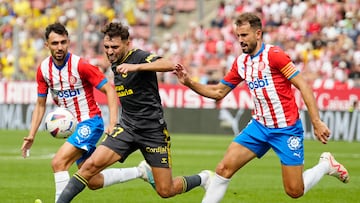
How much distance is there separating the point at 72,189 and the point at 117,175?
1559mm

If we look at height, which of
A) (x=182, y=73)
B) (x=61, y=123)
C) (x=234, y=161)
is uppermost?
(x=182, y=73)

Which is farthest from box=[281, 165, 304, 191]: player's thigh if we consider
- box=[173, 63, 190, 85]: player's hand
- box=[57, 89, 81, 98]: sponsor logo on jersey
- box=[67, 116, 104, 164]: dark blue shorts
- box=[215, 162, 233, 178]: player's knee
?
box=[57, 89, 81, 98]: sponsor logo on jersey

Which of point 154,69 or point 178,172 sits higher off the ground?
point 154,69

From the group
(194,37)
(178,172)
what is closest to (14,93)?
(194,37)

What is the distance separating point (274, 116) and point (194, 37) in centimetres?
1999

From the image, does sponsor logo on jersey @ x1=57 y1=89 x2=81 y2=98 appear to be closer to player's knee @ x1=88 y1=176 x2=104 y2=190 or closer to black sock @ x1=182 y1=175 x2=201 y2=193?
player's knee @ x1=88 y1=176 x2=104 y2=190

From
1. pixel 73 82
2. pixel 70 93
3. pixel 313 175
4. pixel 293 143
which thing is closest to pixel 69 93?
pixel 70 93

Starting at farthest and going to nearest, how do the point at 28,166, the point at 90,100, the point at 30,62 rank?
the point at 30,62 < the point at 28,166 < the point at 90,100

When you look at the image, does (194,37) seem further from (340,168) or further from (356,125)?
(340,168)

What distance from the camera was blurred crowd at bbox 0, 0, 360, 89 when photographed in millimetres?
25750

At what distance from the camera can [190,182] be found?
10469 millimetres

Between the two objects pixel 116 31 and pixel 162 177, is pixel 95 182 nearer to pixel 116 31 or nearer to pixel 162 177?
pixel 162 177

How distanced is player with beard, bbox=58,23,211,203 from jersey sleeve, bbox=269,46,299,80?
1.25 meters

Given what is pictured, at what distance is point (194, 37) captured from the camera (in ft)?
97.2
